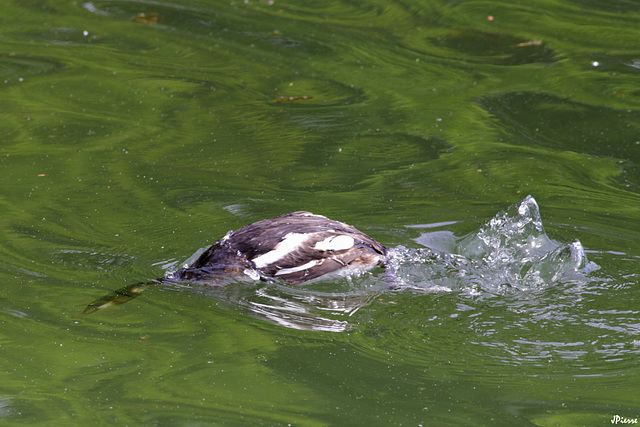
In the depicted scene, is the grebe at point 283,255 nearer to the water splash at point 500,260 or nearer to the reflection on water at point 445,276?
the reflection on water at point 445,276

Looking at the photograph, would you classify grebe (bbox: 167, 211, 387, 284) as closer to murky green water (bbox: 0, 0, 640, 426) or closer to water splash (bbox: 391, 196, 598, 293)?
murky green water (bbox: 0, 0, 640, 426)

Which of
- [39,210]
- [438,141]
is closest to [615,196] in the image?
[438,141]

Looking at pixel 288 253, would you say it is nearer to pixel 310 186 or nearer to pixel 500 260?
pixel 500 260

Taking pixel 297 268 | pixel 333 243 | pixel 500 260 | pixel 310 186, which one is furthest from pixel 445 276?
pixel 310 186

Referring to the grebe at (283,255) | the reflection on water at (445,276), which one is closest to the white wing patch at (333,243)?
the grebe at (283,255)

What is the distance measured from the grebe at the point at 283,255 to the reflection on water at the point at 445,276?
0.08 meters

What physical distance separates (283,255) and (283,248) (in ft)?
0.13

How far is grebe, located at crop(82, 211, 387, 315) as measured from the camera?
13.9 feet

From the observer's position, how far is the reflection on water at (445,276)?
413 centimetres

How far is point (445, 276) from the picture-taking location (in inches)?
178

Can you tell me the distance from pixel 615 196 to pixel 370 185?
176cm

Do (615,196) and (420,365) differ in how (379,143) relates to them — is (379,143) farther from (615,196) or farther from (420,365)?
(420,365)

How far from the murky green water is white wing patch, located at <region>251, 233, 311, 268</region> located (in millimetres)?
314

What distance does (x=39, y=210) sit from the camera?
5.31m
